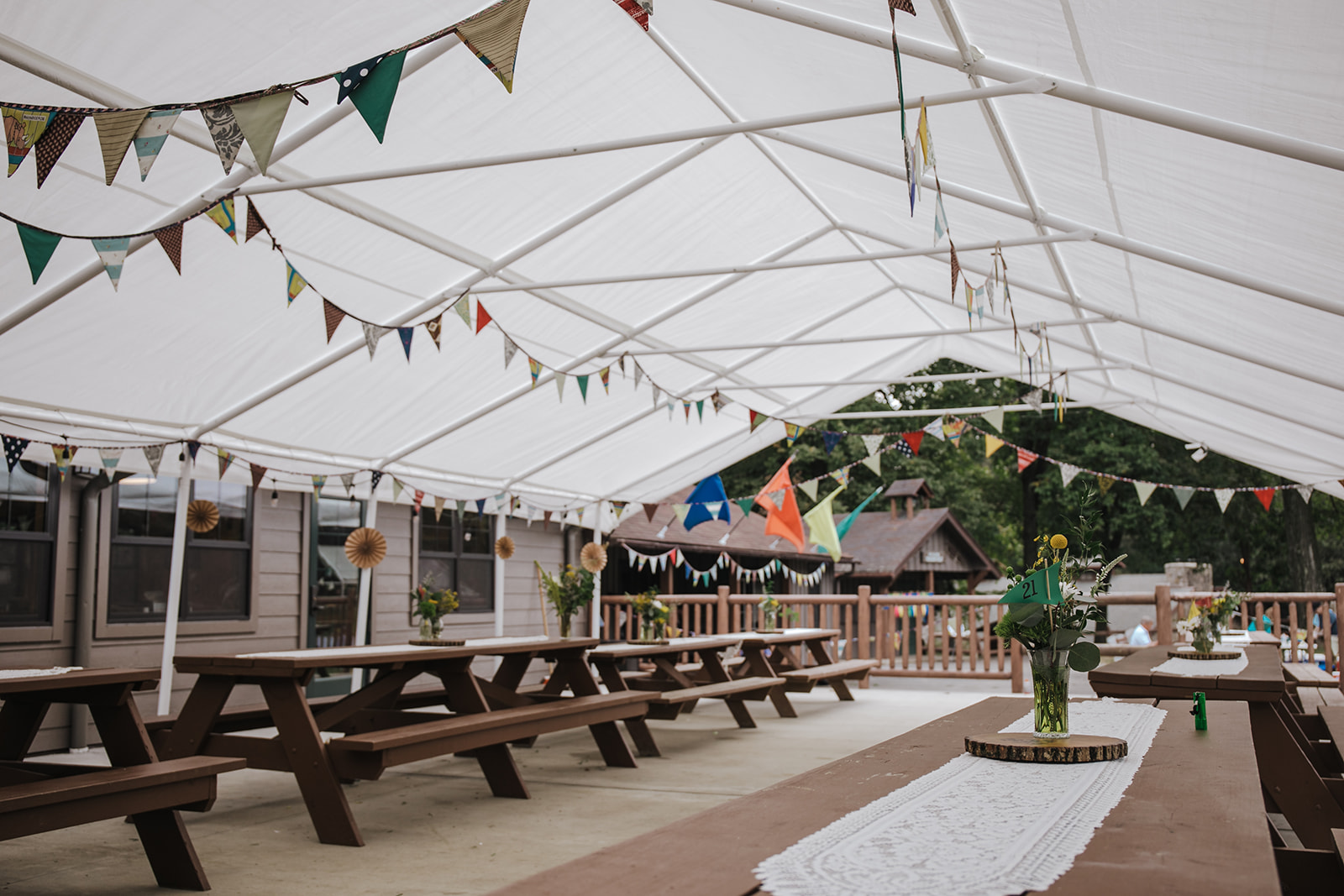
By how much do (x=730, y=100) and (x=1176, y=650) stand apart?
3886 mm

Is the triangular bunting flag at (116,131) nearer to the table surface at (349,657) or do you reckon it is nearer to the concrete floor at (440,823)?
the table surface at (349,657)

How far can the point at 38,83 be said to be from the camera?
3.96m

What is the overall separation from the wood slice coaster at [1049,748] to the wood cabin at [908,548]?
1813 centimetres

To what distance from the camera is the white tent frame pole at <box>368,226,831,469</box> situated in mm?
7918

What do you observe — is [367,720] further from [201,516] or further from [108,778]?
[201,516]

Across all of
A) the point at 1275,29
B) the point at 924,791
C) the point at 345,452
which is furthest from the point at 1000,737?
the point at 345,452

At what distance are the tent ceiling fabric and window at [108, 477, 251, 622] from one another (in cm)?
78

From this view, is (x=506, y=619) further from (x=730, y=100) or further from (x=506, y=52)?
(x=506, y=52)

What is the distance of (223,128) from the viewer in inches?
130

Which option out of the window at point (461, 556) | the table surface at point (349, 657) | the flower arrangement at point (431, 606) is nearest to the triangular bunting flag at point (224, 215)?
the table surface at point (349, 657)

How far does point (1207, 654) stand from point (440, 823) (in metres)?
3.76

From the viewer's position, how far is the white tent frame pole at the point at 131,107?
152 inches

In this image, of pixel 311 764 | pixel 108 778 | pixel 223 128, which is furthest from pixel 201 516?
pixel 223 128

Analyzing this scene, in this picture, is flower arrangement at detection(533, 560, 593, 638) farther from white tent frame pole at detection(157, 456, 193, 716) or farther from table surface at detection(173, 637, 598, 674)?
white tent frame pole at detection(157, 456, 193, 716)
